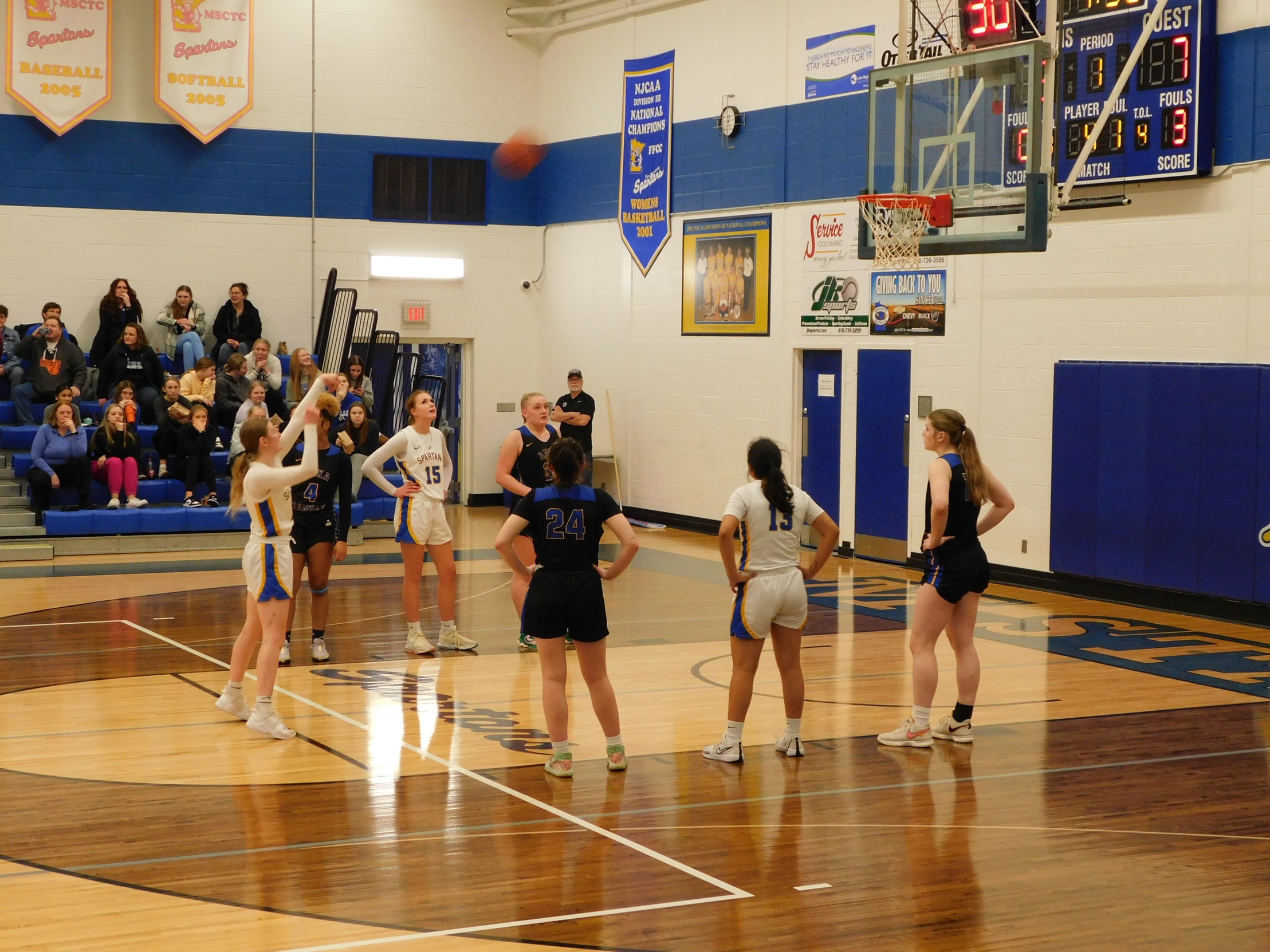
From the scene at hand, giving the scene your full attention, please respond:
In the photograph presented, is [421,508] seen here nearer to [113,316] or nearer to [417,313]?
[113,316]

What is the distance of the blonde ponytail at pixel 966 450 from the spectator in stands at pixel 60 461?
11282mm

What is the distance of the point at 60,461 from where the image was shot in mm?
15750

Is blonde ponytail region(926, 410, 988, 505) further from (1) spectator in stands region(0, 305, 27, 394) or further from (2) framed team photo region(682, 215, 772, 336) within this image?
(1) spectator in stands region(0, 305, 27, 394)

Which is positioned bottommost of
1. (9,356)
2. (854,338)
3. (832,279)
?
(9,356)

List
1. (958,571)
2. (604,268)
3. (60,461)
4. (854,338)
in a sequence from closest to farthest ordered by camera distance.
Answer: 1. (958,571)
2. (60,461)
3. (854,338)
4. (604,268)

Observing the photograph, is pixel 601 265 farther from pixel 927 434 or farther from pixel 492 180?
pixel 927 434

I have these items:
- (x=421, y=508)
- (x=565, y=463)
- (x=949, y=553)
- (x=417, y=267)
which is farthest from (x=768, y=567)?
(x=417, y=267)

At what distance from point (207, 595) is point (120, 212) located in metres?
8.53

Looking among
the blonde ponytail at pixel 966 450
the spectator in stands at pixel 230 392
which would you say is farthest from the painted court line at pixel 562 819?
the spectator in stands at pixel 230 392

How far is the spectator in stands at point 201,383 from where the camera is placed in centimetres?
1772

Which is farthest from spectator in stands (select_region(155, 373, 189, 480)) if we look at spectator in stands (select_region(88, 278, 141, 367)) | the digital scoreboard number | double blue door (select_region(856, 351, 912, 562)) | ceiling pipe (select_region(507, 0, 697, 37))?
the digital scoreboard number

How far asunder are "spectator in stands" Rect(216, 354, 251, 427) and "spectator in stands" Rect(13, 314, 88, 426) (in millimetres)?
1658

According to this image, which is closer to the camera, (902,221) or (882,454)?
(902,221)

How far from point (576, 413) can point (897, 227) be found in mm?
7364
